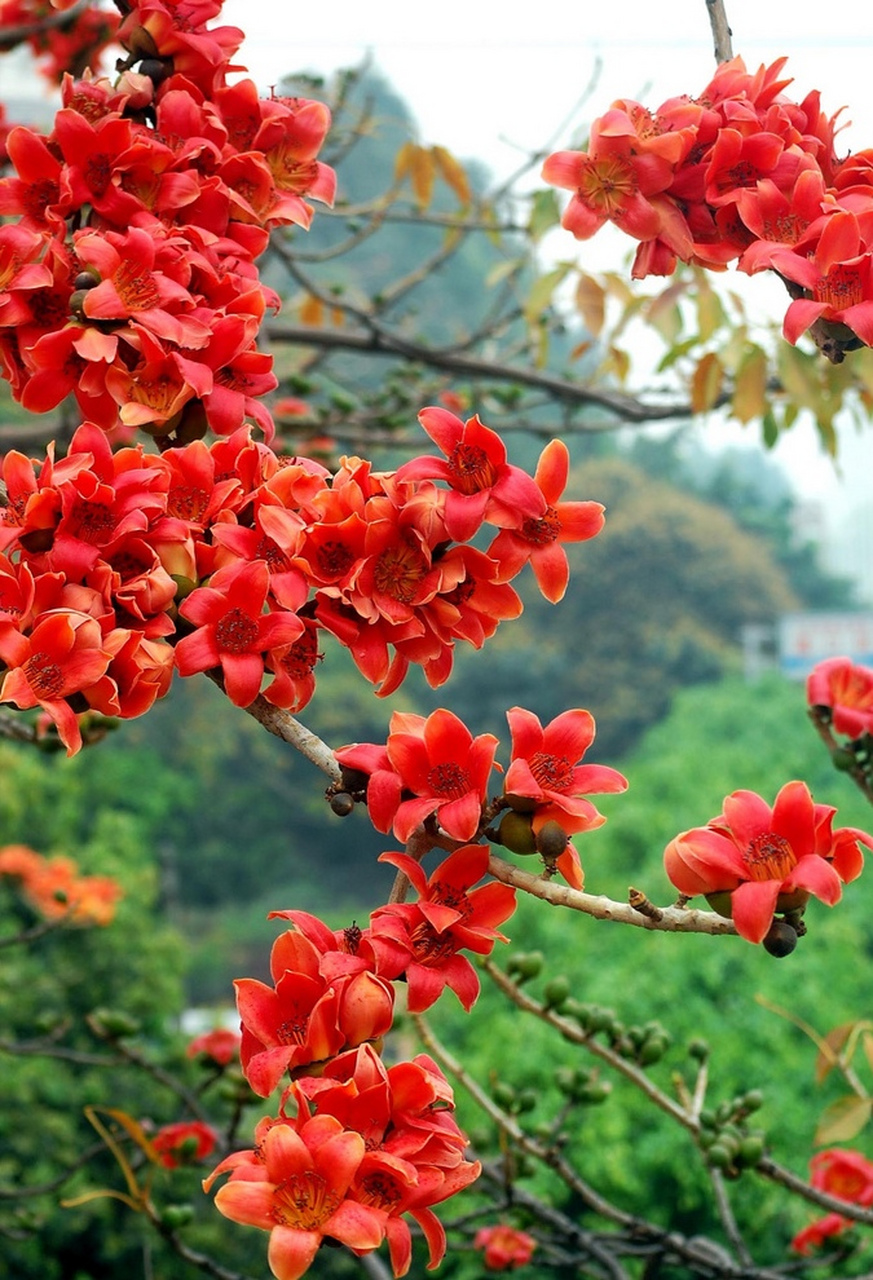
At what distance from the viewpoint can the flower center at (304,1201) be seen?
1.28ft

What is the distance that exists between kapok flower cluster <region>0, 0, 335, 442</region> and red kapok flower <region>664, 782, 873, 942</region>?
30 centimetres

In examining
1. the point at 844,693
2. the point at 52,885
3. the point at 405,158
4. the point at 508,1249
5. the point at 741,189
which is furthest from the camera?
the point at 52,885

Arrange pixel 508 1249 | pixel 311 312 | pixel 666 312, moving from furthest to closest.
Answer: pixel 311 312, pixel 666 312, pixel 508 1249

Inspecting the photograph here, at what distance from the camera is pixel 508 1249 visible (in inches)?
46.8

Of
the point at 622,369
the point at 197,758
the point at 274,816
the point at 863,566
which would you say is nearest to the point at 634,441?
the point at 863,566

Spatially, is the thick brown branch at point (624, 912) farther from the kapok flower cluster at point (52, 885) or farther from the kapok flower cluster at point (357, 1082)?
the kapok flower cluster at point (52, 885)

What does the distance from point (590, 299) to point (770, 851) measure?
2.80 ft

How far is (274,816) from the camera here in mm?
15188

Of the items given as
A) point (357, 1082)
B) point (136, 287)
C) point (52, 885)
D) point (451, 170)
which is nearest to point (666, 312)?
point (451, 170)

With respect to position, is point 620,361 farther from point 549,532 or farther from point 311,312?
point 549,532

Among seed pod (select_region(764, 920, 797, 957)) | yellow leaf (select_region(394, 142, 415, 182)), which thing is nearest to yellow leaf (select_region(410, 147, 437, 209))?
yellow leaf (select_region(394, 142, 415, 182))

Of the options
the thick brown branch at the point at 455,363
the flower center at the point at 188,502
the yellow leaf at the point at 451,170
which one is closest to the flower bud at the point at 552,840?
the flower center at the point at 188,502

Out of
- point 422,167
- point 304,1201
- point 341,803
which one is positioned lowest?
point 304,1201

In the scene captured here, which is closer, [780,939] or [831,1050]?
[780,939]
